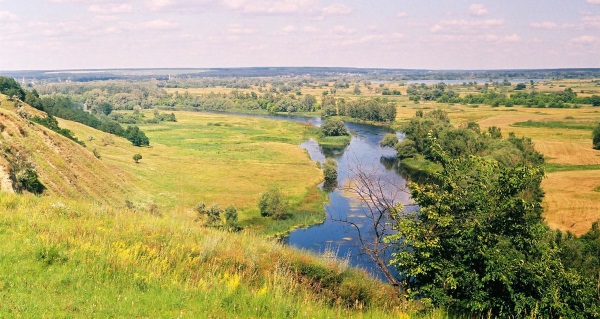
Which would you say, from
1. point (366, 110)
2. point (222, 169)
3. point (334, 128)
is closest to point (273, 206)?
point (222, 169)

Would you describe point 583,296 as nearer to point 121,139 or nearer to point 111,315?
point 111,315

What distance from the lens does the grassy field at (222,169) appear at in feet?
166

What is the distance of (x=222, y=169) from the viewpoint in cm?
7188

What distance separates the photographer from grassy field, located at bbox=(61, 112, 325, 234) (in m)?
50.6

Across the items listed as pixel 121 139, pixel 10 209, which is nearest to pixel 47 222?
pixel 10 209

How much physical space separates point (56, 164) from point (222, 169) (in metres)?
38.3

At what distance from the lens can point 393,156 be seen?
82562 mm

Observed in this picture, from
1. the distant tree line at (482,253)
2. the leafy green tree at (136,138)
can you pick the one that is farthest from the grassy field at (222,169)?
the distant tree line at (482,253)

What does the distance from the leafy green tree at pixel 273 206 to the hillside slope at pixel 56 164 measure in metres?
14.4

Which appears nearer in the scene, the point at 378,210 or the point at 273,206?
the point at 378,210

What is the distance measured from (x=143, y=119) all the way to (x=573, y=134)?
117m

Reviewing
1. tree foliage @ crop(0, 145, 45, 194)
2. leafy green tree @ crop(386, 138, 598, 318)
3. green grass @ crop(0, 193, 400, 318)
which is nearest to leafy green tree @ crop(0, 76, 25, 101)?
tree foliage @ crop(0, 145, 45, 194)

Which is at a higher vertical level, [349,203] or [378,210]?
→ [378,210]

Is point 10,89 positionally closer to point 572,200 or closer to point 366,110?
point 366,110
